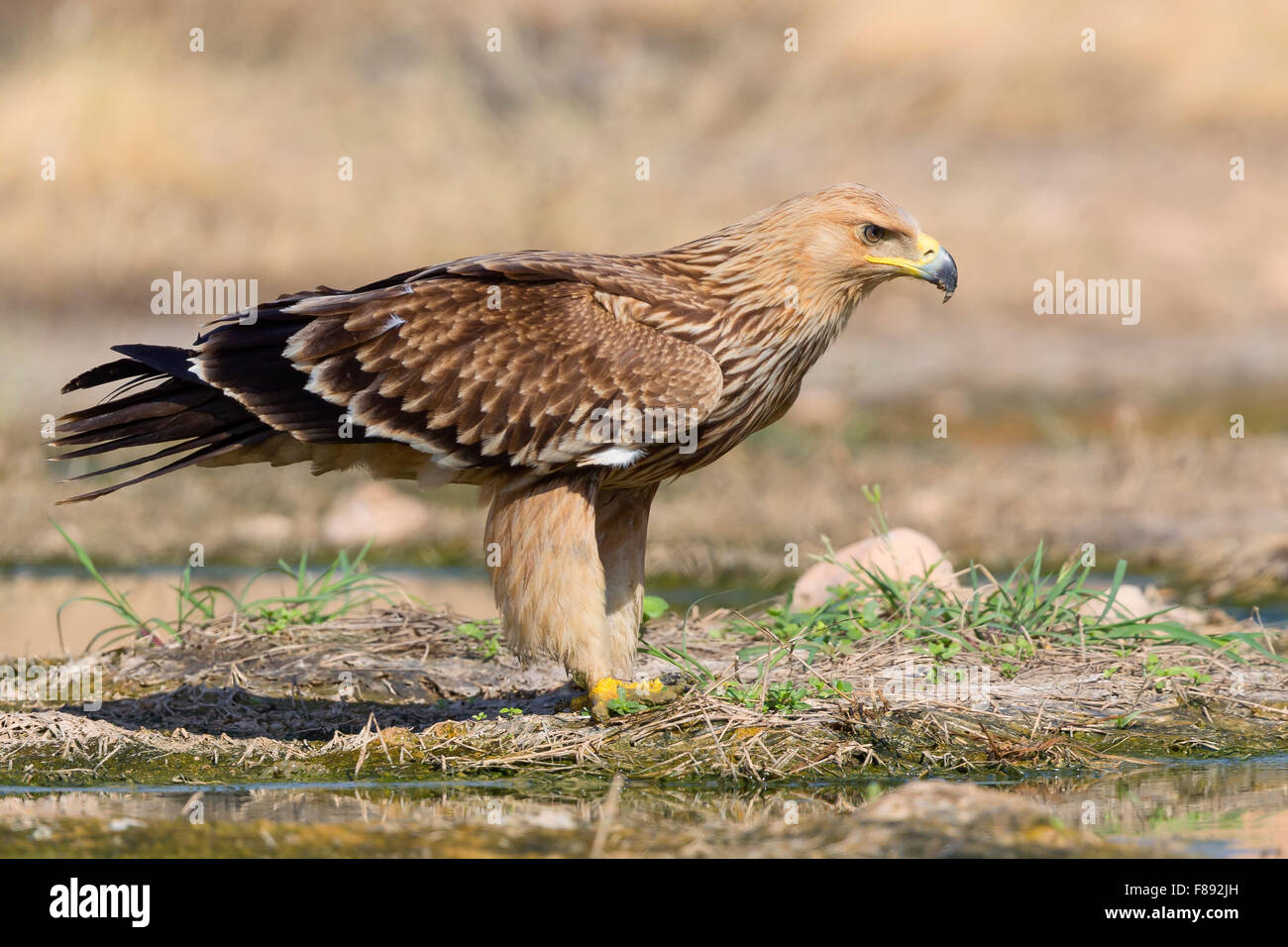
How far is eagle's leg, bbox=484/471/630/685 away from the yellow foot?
0.15 feet

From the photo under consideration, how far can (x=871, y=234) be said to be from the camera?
21.0 feet

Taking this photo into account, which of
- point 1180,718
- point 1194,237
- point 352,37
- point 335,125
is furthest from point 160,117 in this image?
point 1180,718

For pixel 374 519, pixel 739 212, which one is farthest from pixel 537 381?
pixel 739 212

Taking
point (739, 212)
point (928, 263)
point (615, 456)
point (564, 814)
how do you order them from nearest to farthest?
point (564, 814) < point (615, 456) < point (928, 263) < point (739, 212)

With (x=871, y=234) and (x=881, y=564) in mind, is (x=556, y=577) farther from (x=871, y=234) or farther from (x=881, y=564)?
(x=881, y=564)

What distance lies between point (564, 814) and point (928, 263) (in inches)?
98.2

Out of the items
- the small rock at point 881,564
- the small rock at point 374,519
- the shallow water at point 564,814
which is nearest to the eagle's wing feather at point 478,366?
the shallow water at point 564,814

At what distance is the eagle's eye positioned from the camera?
6.40 meters

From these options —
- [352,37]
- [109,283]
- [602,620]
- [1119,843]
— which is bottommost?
[1119,843]

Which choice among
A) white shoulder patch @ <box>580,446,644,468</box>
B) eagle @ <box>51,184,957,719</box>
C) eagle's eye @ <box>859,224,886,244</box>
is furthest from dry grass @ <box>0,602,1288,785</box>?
eagle's eye @ <box>859,224,886,244</box>

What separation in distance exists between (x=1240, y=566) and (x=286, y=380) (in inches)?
212

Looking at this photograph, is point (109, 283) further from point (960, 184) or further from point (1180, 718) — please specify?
point (1180, 718)

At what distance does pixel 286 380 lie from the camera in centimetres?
620

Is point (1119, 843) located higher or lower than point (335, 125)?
lower
